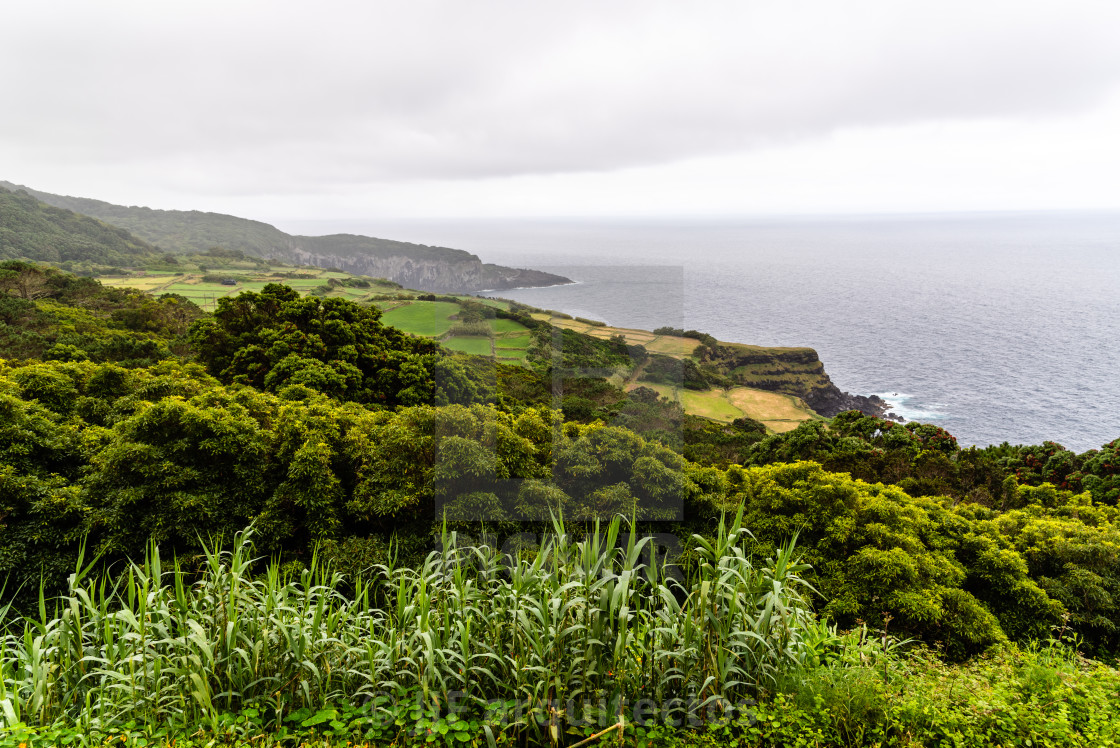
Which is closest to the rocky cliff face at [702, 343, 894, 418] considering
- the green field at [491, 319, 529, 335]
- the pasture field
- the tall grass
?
the green field at [491, 319, 529, 335]

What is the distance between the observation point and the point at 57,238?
64.8m

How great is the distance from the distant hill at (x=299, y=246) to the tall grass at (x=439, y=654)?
22.6 m

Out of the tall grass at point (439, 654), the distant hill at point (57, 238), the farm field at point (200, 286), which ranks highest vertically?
the distant hill at point (57, 238)

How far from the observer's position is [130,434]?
5.54 metres

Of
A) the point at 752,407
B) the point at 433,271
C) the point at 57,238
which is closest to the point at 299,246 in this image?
the point at 57,238

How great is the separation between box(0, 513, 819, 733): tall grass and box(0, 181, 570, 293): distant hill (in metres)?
22.6

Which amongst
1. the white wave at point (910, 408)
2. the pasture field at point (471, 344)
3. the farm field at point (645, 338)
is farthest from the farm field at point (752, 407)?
the pasture field at point (471, 344)

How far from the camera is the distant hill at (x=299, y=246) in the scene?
188 ft

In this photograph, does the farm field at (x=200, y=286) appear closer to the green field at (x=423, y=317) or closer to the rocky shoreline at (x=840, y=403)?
the green field at (x=423, y=317)

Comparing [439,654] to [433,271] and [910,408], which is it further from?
[433,271]

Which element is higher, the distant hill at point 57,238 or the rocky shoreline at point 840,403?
the distant hill at point 57,238

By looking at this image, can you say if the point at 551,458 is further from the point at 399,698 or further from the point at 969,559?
the point at 969,559

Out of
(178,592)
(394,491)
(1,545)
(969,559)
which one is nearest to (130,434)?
(1,545)

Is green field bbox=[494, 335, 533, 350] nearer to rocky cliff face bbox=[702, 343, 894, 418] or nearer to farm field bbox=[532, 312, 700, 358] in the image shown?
farm field bbox=[532, 312, 700, 358]
